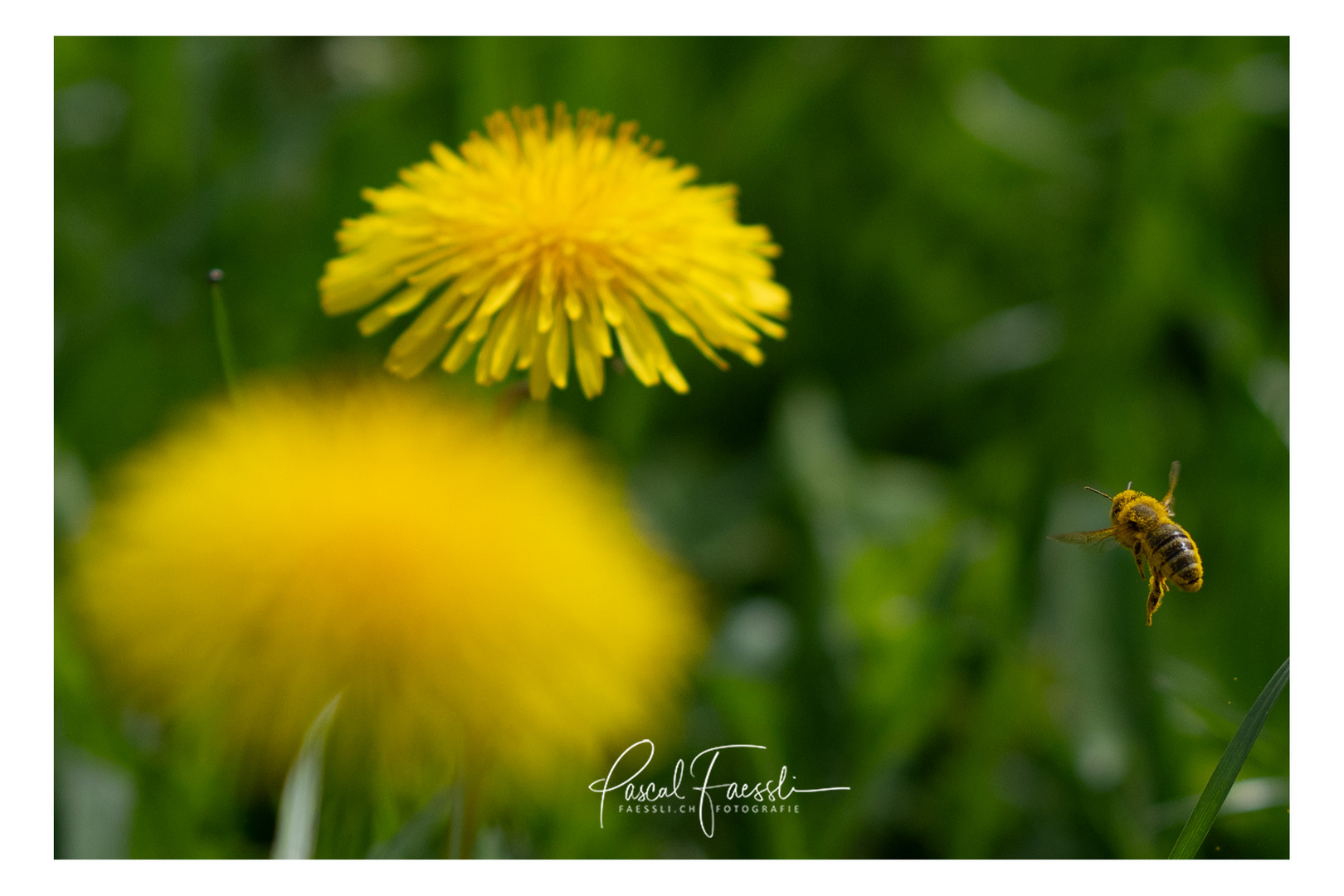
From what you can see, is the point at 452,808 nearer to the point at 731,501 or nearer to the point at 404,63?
the point at 731,501

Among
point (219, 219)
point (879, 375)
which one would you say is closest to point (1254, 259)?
point (879, 375)

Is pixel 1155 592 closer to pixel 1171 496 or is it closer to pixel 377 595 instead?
pixel 1171 496

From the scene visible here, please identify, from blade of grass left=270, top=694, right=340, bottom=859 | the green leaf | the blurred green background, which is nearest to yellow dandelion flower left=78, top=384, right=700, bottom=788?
blade of grass left=270, top=694, right=340, bottom=859

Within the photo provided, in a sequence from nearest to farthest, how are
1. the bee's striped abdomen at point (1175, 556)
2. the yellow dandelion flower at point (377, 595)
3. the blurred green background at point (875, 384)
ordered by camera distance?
1. the yellow dandelion flower at point (377, 595)
2. the bee's striped abdomen at point (1175, 556)
3. the blurred green background at point (875, 384)

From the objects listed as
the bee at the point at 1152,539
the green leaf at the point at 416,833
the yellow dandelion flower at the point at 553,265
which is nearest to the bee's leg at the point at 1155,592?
the bee at the point at 1152,539

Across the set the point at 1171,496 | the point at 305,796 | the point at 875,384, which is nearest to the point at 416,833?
the point at 305,796

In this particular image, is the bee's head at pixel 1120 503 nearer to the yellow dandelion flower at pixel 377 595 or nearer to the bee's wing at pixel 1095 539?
the bee's wing at pixel 1095 539
